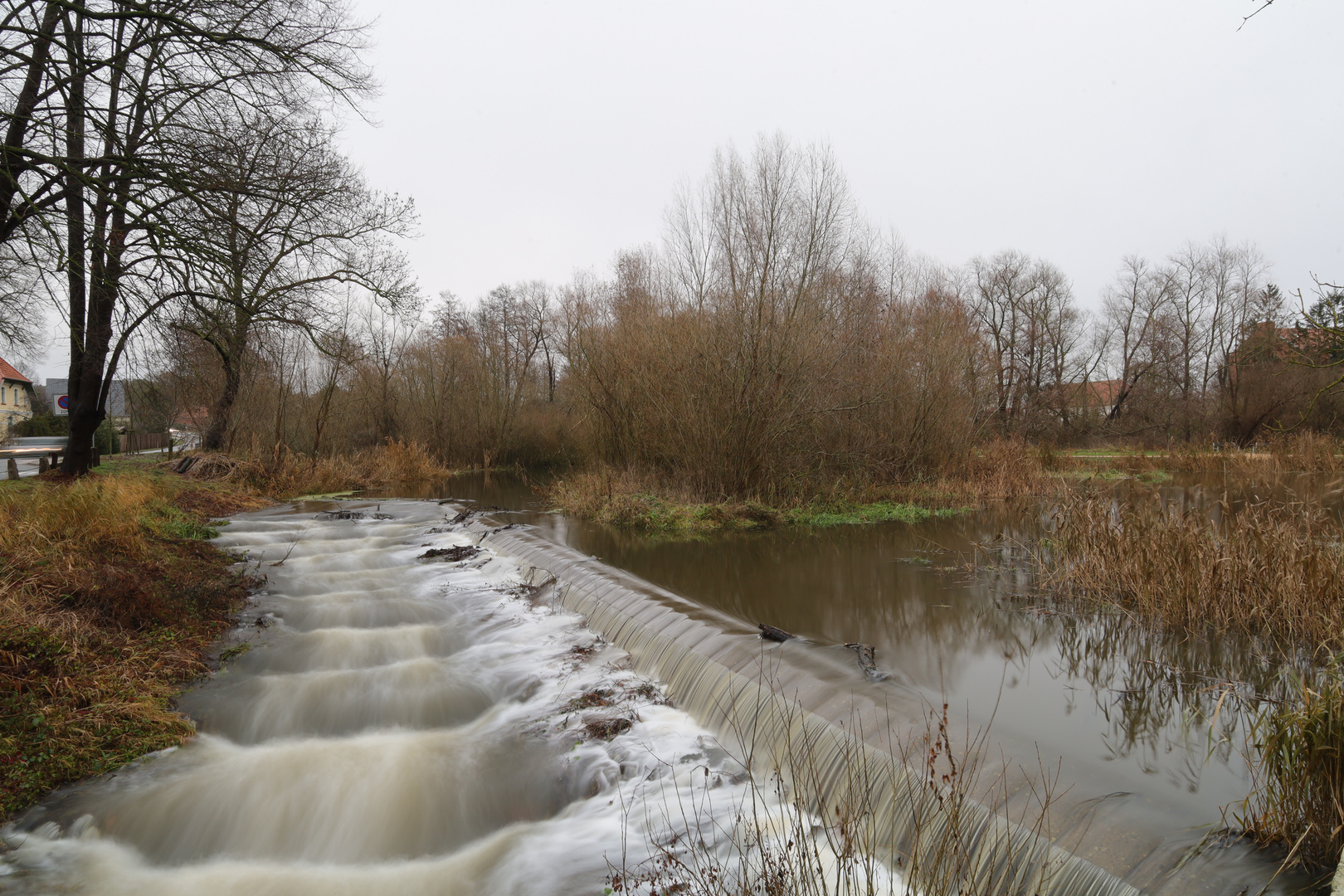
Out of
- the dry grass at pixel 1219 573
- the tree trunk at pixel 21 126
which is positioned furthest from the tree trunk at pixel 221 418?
the dry grass at pixel 1219 573

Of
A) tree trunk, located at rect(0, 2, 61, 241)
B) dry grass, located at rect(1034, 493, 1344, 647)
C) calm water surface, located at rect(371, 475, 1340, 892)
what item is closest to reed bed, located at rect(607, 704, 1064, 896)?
calm water surface, located at rect(371, 475, 1340, 892)

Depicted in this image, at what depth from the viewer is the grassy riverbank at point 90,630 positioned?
425cm

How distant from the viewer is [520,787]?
4.62 m

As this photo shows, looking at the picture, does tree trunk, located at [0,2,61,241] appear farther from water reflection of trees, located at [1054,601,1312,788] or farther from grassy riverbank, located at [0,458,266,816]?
water reflection of trees, located at [1054,601,1312,788]

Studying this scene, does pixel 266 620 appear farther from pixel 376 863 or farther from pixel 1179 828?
pixel 1179 828

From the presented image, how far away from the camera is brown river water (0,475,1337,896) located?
3.69 meters

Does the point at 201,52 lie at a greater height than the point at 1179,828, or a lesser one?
greater

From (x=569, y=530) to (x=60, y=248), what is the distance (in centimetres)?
912

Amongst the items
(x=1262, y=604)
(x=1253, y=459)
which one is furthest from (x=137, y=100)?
(x=1253, y=459)

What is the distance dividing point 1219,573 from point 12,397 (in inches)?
2461

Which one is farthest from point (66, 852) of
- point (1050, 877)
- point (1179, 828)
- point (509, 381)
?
point (509, 381)

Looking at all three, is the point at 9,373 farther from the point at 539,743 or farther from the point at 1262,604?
the point at 1262,604

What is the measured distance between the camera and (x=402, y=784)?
4730 millimetres

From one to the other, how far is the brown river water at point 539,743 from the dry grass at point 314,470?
10717mm
